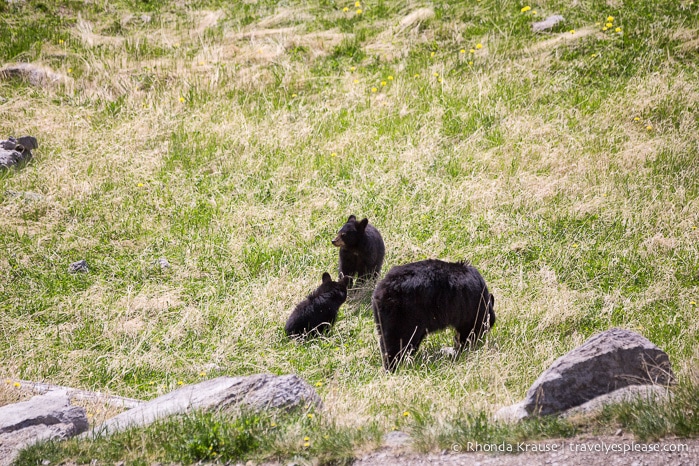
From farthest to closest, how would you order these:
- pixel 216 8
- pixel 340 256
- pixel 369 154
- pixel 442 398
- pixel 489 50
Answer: pixel 216 8, pixel 489 50, pixel 369 154, pixel 340 256, pixel 442 398

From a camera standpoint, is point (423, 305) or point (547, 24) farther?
point (547, 24)

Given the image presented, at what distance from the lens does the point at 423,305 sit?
6.07 metres

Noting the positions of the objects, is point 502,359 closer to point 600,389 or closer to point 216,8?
point 600,389

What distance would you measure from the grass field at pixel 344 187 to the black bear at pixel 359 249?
45cm

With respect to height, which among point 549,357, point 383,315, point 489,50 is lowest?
point 549,357

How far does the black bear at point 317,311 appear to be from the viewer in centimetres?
686

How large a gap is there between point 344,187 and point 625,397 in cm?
589

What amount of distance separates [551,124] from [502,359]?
19.5 feet

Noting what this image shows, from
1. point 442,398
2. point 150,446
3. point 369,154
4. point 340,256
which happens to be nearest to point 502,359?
point 442,398

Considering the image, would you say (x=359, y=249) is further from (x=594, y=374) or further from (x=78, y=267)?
(x=594, y=374)

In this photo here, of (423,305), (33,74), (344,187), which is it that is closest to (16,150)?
(33,74)

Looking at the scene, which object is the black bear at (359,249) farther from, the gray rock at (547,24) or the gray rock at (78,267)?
the gray rock at (547,24)

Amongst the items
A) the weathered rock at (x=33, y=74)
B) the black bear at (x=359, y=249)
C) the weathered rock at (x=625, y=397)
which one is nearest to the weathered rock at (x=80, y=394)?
the black bear at (x=359, y=249)

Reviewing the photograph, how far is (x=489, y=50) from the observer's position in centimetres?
1312
